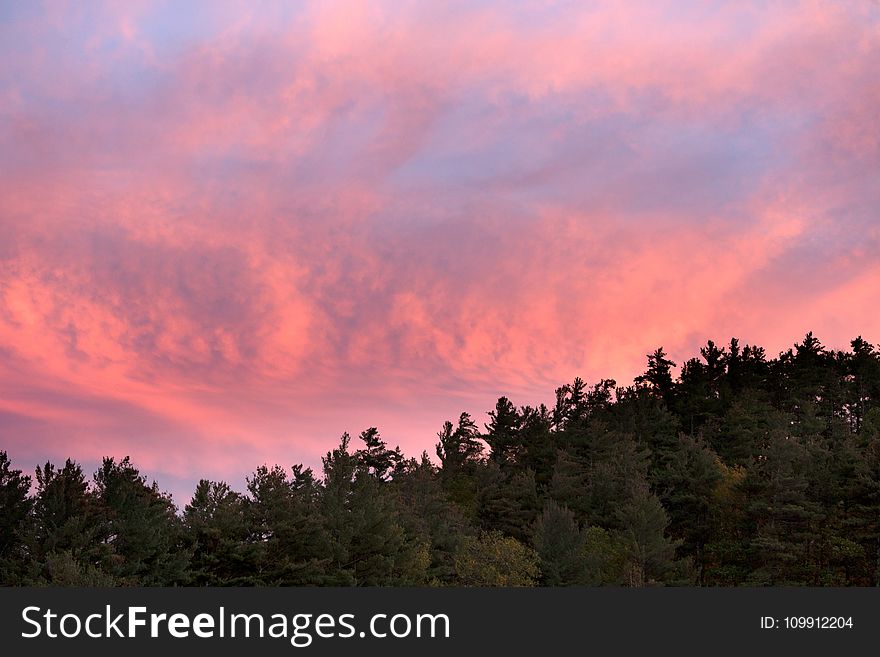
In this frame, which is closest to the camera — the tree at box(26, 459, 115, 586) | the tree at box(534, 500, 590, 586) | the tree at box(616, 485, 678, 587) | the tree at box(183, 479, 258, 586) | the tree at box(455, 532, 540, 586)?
the tree at box(26, 459, 115, 586)

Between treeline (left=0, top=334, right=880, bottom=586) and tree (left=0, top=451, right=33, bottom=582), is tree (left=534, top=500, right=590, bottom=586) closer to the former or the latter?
treeline (left=0, top=334, right=880, bottom=586)

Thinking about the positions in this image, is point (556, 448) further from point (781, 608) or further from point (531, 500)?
point (781, 608)

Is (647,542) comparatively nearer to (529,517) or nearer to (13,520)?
(529,517)

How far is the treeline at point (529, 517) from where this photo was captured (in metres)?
67.0

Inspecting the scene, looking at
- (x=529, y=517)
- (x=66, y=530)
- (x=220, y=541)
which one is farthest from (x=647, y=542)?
(x=66, y=530)

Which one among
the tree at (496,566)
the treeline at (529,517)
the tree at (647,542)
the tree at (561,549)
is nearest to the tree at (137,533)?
the treeline at (529,517)

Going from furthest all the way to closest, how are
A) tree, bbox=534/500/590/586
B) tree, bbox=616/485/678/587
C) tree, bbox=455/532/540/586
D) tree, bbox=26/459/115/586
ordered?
1. tree, bbox=616/485/678/587
2. tree, bbox=534/500/590/586
3. tree, bbox=455/532/540/586
4. tree, bbox=26/459/115/586

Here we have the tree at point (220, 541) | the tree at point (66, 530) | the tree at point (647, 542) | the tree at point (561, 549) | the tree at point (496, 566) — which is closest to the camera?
the tree at point (66, 530)

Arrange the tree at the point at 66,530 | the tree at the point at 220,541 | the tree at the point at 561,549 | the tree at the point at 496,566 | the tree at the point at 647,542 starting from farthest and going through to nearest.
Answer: the tree at the point at 647,542
the tree at the point at 561,549
the tree at the point at 496,566
the tree at the point at 220,541
the tree at the point at 66,530

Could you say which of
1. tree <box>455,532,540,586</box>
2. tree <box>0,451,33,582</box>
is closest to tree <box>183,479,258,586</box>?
tree <box>0,451,33,582</box>

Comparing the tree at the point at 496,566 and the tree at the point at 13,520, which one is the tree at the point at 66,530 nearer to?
the tree at the point at 13,520

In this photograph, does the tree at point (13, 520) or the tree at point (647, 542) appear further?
the tree at point (647, 542)

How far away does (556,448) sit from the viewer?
5413 inches

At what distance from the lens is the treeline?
6700 centimetres
